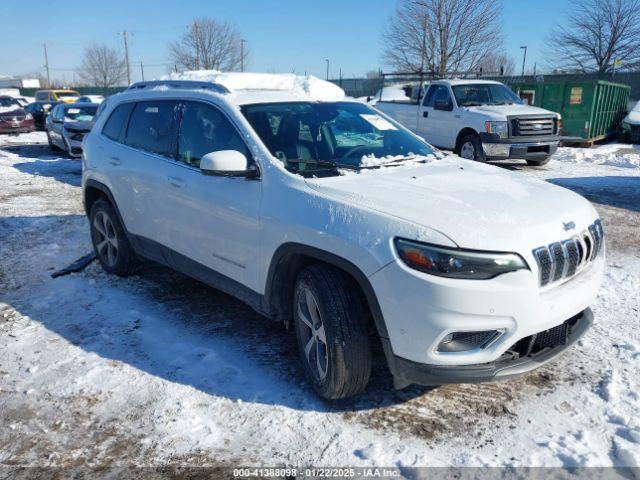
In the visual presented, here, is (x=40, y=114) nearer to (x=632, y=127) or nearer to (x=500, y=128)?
(x=500, y=128)

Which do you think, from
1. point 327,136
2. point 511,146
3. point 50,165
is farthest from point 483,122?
point 50,165

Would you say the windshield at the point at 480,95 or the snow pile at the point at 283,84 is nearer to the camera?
the snow pile at the point at 283,84

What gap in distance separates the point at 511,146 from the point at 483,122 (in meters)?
0.74

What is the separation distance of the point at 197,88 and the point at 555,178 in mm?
8523

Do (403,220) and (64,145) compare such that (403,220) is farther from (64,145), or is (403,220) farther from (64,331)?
(64,145)

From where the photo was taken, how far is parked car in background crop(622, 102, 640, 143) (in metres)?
17.0

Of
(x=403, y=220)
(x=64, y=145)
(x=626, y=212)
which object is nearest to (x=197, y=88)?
(x=403, y=220)

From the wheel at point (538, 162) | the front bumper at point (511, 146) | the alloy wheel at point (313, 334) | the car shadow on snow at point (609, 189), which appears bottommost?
the car shadow on snow at point (609, 189)

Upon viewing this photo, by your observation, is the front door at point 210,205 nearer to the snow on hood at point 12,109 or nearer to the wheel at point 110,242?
the wheel at point 110,242

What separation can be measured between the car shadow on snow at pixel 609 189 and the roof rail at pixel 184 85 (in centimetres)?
673

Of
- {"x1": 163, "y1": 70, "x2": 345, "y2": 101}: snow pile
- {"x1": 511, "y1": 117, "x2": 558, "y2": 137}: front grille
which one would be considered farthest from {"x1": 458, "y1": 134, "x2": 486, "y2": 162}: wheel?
{"x1": 163, "y1": 70, "x2": 345, "y2": 101}: snow pile

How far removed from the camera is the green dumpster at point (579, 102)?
52.1ft

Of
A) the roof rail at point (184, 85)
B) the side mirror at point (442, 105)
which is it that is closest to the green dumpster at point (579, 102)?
the side mirror at point (442, 105)

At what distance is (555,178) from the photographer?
10.8 m
